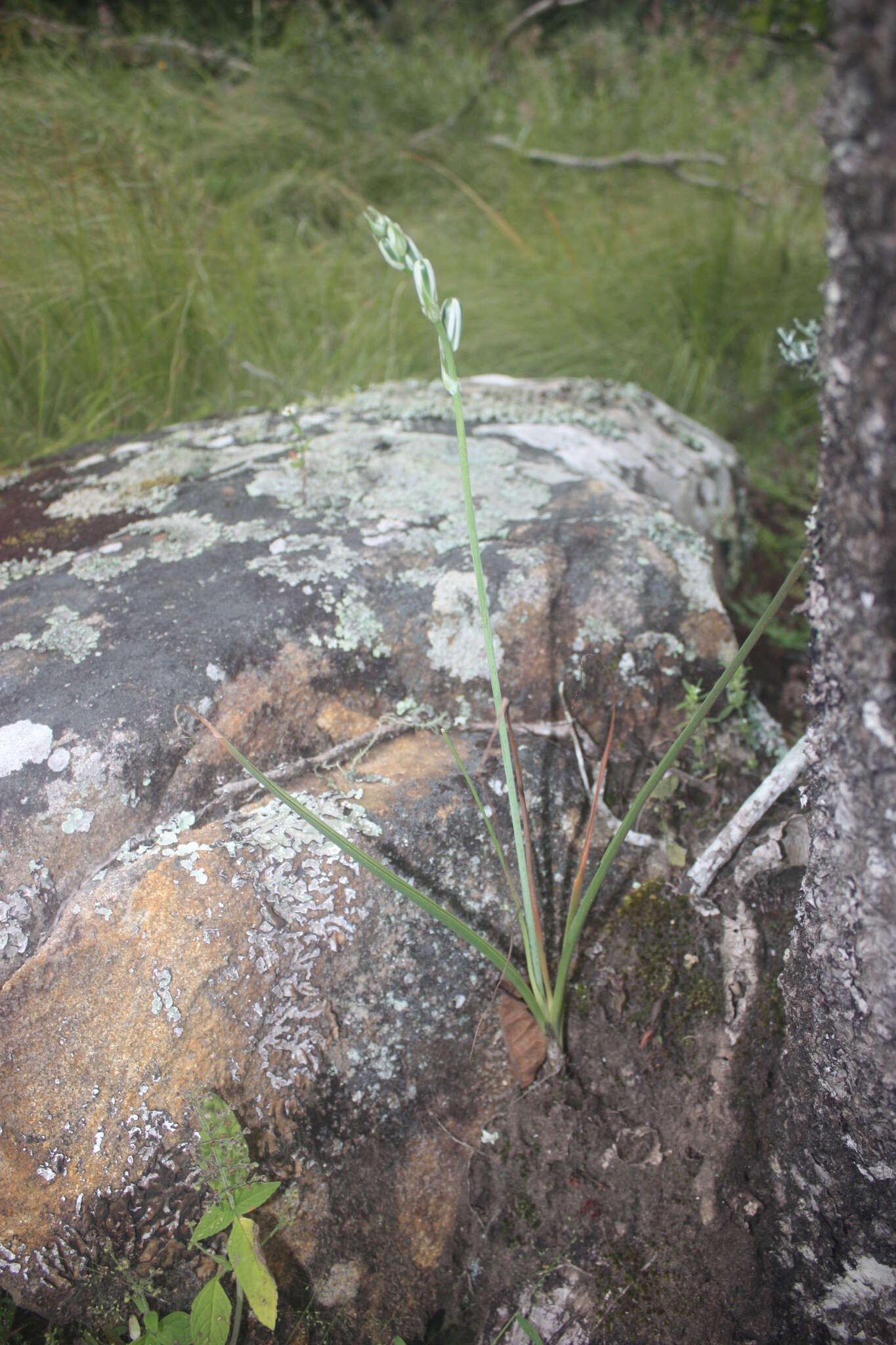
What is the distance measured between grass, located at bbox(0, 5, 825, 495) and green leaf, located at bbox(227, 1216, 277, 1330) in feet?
8.34

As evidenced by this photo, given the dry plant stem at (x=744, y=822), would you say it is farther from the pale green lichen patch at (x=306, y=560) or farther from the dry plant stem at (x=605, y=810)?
the pale green lichen patch at (x=306, y=560)

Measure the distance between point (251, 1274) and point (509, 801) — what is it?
67cm

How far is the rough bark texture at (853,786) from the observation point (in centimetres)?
62

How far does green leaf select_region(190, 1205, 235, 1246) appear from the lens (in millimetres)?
1021

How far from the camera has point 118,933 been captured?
1.17 meters

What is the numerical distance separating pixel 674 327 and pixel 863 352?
145 inches

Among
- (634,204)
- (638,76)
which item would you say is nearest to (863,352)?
(634,204)

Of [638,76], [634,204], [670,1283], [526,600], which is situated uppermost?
[638,76]

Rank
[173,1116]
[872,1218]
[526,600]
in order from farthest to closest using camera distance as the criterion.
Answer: [526,600] → [173,1116] → [872,1218]

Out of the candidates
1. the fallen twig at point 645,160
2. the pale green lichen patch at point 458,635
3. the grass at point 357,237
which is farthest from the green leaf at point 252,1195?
the fallen twig at point 645,160

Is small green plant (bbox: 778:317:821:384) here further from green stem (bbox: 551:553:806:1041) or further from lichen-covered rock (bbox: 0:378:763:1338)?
green stem (bbox: 551:553:806:1041)

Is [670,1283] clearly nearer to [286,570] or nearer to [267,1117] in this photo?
[267,1117]

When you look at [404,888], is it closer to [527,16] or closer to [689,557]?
[689,557]

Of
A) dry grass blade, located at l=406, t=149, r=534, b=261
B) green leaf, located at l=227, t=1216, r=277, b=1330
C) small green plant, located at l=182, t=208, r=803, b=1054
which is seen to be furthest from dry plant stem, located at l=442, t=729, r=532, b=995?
dry grass blade, located at l=406, t=149, r=534, b=261
